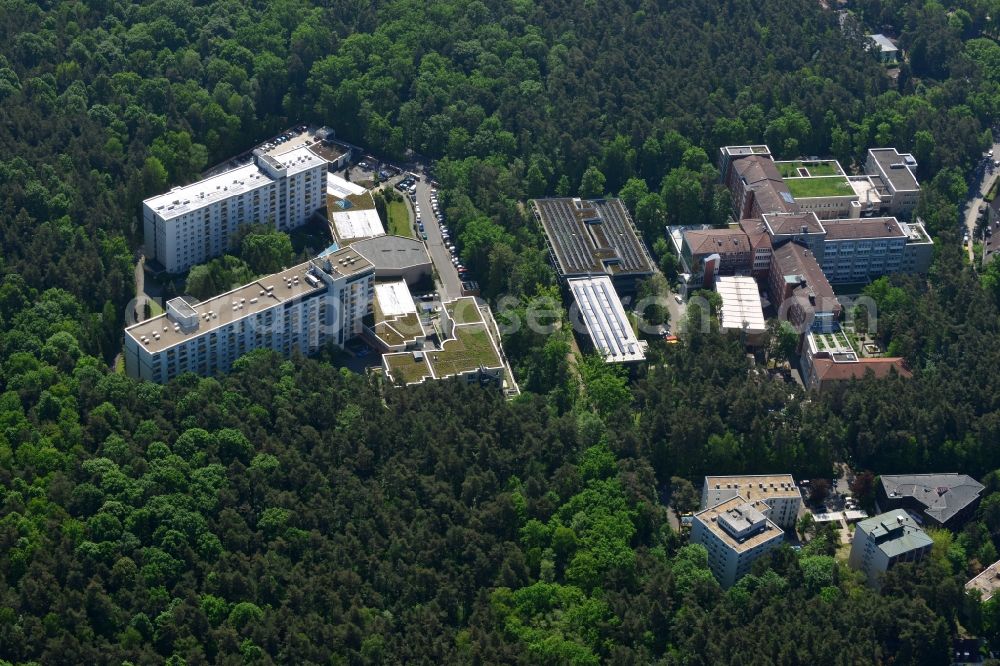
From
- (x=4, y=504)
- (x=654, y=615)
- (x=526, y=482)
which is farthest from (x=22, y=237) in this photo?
(x=654, y=615)

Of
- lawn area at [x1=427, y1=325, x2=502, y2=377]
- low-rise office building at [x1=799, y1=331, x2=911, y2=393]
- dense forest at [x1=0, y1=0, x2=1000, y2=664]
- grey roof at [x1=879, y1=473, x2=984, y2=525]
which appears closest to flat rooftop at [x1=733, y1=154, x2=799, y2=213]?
dense forest at [x1=0, y1=0, x2=1000, y2=664]

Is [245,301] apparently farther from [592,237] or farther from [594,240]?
[592,237]

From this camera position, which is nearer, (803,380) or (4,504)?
(4,504)

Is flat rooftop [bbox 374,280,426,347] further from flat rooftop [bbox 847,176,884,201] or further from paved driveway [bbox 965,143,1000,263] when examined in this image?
paved driveway [bbox 965,143,1000,263]

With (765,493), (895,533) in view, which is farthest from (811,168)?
(895,533)

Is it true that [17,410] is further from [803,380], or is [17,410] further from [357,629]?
[803,380]
